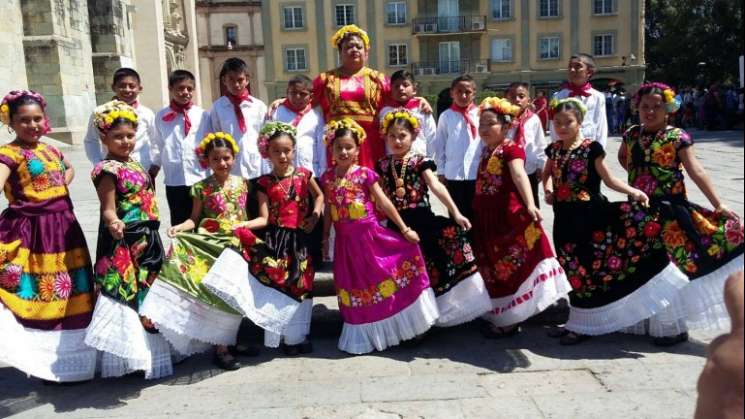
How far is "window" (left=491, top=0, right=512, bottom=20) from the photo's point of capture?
43.9 metres

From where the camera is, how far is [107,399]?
155 inches

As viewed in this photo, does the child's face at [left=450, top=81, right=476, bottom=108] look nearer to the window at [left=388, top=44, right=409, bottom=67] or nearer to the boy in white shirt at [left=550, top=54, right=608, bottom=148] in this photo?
the boy in white shirt at [left=550, top=54, right=608, bottom=148]

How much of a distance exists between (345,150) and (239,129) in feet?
5.05

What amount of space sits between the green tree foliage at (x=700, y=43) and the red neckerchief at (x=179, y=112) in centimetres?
3350

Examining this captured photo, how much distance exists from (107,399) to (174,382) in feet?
1.40

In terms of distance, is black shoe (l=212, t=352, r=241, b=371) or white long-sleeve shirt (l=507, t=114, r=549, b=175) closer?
black shoe (l=212, t=352, r=241, b=371)

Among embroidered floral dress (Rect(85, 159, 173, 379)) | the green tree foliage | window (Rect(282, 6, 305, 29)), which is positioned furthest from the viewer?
window (Rect(282, 6, 305, 29))

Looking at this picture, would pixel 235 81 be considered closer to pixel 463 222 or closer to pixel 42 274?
pixel 42 274

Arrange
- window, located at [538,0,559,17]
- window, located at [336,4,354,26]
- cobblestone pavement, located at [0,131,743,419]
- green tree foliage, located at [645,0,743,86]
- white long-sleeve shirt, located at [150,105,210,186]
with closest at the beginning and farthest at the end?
cobblestone pavement, located at [0,131,743,419] < white long-sleeve shirt, located at [150,105,210,186] < green tree foliage, located at [645,0,743,86] < window, located at [538,0,559,17] < window, located at [336,4,354,26]

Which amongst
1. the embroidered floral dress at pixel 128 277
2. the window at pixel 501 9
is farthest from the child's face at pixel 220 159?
the window at pixel 501 9

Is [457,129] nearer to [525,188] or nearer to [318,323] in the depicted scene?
[525,188]

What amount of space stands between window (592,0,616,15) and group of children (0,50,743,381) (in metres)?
42.6

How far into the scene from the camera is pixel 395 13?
4488 cm

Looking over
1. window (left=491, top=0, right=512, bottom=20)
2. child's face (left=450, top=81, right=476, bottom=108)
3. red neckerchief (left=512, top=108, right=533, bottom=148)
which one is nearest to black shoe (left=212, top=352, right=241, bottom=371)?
child's face (left=450, top=81, right=476, bottom=108)
